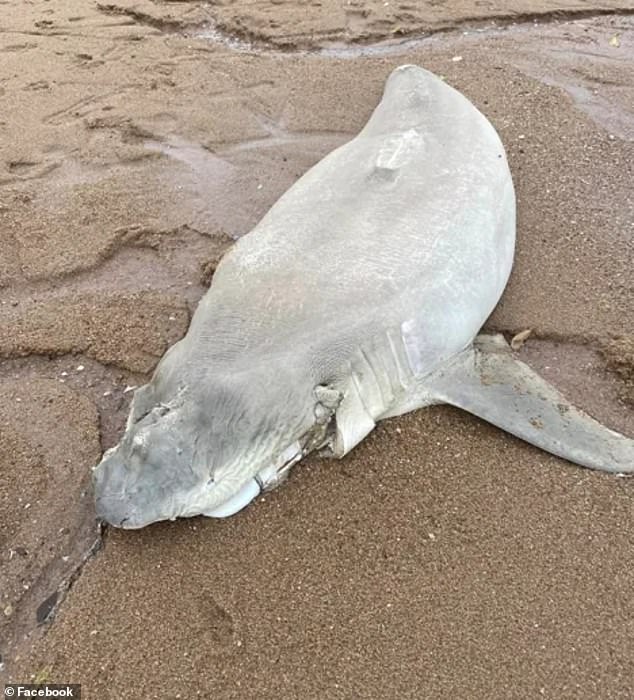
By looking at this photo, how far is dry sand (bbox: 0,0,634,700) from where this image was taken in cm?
225

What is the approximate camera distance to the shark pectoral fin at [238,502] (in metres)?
2.48

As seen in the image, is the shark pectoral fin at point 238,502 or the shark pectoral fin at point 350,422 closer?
the shark pectoral fin at point 238,502

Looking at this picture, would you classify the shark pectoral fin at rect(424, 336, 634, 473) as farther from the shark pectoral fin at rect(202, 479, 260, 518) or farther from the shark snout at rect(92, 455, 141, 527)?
the shark snout at rect(92, 455, 141, 527)

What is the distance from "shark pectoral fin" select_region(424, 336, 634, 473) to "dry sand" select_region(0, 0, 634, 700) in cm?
8

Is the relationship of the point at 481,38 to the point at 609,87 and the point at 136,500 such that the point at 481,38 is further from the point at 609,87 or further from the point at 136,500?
the point at 136,500

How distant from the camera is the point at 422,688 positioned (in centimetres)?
216

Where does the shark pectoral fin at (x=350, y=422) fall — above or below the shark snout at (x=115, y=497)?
Answer: below

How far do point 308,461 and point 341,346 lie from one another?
0.45 m

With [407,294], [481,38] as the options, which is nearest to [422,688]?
[407,294]

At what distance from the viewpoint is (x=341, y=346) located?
2.66 m
